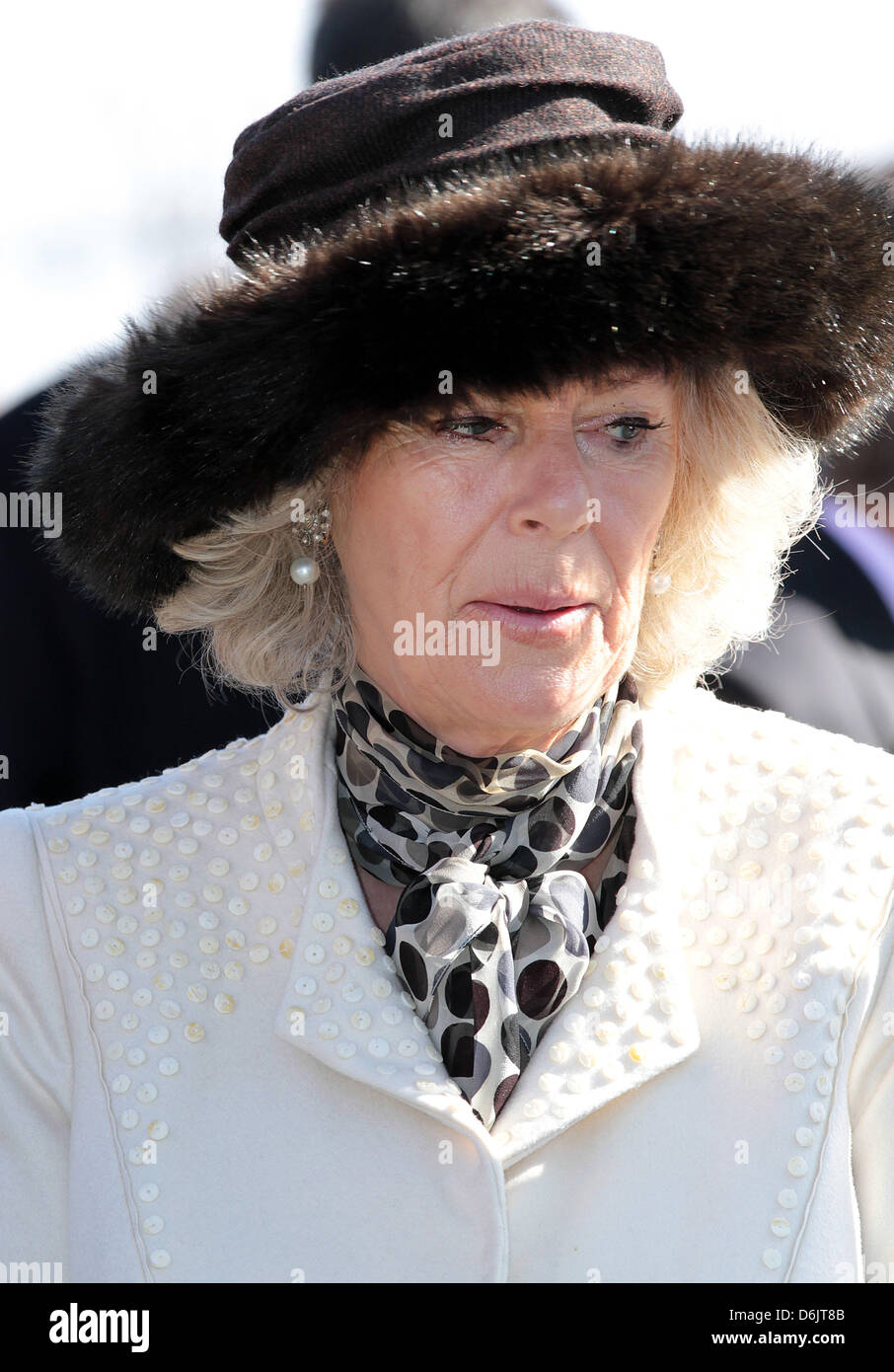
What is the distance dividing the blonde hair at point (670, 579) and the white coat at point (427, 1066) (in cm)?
26

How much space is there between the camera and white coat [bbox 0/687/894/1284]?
216cm

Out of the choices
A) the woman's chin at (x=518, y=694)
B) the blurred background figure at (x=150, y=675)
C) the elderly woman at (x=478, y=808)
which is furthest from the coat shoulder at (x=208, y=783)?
the blurred background figure at (x=150, y=675)

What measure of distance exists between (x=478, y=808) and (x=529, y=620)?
1.05ft

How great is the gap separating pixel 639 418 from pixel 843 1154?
3.38 feet

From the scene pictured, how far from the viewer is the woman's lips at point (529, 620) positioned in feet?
7.24

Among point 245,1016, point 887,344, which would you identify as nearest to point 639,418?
point 887,344

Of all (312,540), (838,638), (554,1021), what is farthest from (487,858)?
(838,638)

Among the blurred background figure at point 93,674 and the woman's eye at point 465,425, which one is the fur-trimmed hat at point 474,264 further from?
the blurred background figure at point 93,674

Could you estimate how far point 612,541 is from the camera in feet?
7.43

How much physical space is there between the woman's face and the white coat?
11.5 inches

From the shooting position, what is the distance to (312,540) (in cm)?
255

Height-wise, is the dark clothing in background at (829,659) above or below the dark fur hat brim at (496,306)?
below
